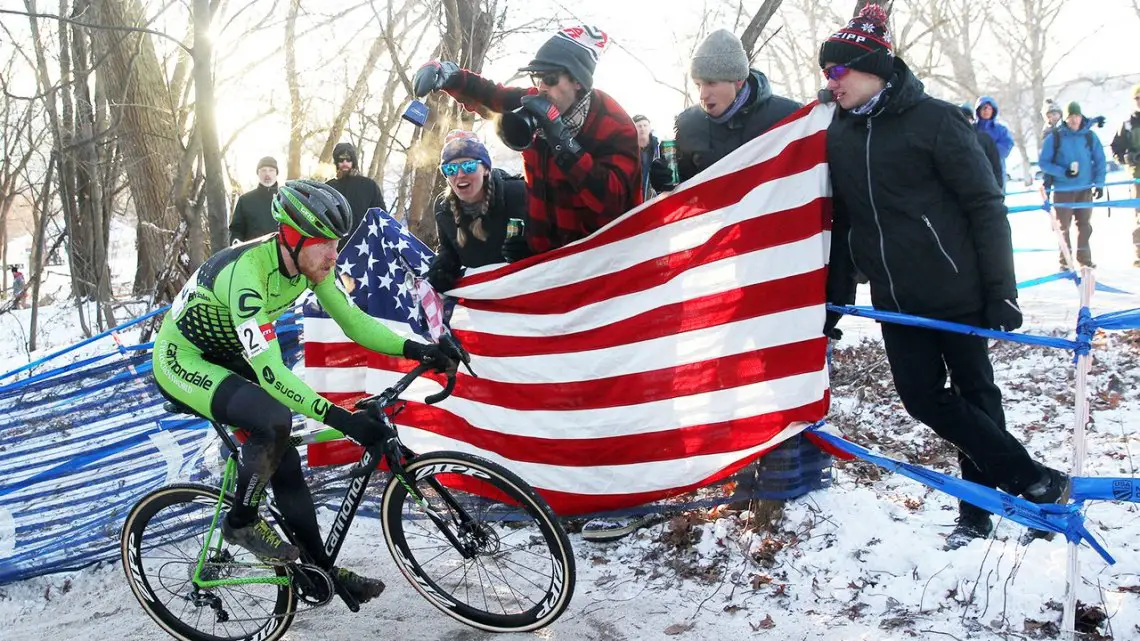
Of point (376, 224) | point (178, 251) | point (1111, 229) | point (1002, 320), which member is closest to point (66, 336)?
point (178, 251)

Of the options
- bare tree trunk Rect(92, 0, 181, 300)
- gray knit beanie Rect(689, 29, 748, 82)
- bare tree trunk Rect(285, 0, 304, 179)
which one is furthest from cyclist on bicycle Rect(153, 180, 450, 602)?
bare tree trunk Rect(285, 0, 304, 179)

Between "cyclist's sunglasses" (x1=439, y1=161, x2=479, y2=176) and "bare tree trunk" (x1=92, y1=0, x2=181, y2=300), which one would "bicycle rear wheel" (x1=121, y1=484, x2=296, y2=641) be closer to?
"cyclist's sunglasses" (x1=439, y1=161, x2=479, y2=176)

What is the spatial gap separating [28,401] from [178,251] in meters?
5.62

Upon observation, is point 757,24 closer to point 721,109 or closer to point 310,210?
point 721,109

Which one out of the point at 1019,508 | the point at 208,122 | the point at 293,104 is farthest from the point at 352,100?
the point at 1019,508

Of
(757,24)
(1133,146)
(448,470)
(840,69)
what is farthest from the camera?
(1133,146)

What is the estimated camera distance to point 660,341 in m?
4.59

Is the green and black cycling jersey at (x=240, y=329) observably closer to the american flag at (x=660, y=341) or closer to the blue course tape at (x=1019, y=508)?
the american flag at (x=660, y=341)

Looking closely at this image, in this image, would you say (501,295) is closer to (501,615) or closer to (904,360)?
(501,615)

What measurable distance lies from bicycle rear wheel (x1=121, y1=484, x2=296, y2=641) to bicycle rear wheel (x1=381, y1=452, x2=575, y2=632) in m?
0.67

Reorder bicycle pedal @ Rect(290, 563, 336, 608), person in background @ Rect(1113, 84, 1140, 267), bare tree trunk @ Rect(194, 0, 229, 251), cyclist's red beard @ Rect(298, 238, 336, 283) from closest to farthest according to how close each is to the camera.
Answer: cyclist's red beard @ Rect(298, 238, 336, 283) → bicycle pedal @ Rect(290, 563, 336, 608) → bare tree trunk @ Rect(194, 0, 229, 251) → person in background @ Rect(1113, 84, 1140, 267)

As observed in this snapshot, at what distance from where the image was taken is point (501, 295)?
5.21 metres

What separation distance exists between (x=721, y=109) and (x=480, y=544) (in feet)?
8.24

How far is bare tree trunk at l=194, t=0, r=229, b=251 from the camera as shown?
8.18 metres
